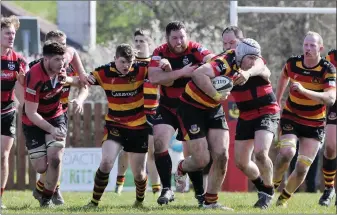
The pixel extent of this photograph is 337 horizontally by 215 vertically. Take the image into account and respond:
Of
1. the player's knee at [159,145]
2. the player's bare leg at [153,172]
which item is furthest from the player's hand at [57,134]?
the player's bare leg at [153,172]

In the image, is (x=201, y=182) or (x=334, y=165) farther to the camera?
(x=334, y=165)

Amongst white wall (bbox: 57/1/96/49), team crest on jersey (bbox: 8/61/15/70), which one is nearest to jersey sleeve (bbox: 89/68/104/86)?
team crest on jersey (bbox: 8/61/15/70)

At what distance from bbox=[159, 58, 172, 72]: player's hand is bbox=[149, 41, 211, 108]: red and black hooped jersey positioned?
5.0 inches

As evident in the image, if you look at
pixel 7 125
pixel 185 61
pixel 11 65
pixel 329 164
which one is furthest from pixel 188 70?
pixel 329 164

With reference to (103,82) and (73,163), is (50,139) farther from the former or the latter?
(73,163)

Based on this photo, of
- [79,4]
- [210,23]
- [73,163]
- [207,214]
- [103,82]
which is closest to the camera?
[207,214]

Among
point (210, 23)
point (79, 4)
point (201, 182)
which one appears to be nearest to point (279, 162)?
point (201, 182)

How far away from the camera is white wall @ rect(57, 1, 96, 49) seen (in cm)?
2970

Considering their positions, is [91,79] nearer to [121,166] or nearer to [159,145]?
[159,145]

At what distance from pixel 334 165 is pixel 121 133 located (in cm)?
352

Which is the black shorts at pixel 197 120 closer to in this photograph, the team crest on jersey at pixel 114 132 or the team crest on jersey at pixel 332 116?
the team crest on jersey at pixel 114 132

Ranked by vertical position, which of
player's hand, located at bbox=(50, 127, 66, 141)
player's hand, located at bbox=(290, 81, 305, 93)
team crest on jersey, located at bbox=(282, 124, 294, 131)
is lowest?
player's hand, located at bbox=(50, 127, 66, 141)

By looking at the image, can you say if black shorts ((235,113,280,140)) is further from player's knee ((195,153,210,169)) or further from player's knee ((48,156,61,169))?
player's knee ((48,156,61,169))

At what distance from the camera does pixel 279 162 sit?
40.3ft
